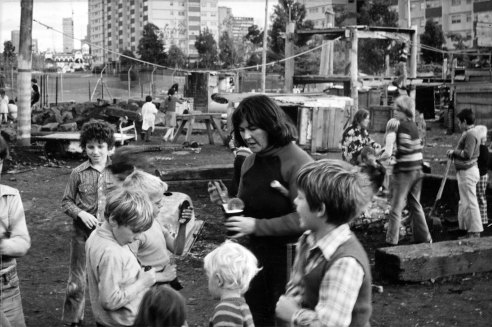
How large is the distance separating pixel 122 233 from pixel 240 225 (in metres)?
0.63

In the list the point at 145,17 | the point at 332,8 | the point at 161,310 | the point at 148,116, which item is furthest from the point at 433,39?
the point at 161,310

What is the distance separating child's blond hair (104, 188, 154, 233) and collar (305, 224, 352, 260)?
3.30 feet

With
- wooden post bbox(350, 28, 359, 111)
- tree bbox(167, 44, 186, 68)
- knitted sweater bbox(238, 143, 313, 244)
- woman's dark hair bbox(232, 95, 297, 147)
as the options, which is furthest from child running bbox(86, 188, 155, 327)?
tree bbox(167, 44, 186, 68)

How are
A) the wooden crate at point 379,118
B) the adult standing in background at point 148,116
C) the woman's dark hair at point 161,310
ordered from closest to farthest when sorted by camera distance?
the woman's dark hair at point 161,310 → the adult standing in background at point 148,116 → the wooden crate at point 379,118

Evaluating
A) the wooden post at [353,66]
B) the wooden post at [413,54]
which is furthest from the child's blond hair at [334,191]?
the wooden post at [413,54]

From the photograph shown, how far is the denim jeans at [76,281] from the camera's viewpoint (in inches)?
209

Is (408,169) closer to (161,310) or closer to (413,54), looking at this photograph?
(161,310)

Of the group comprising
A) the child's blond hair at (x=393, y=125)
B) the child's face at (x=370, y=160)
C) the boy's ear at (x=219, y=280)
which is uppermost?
the child's blond hair at (x=393, y=125)

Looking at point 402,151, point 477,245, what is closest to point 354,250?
point 477,245

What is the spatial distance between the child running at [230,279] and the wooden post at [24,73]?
49.1 ft

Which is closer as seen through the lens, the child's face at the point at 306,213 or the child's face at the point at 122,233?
the child's face at the point at 306,213

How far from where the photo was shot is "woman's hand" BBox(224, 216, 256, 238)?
3715 millimetres

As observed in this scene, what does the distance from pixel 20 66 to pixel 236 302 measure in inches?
595

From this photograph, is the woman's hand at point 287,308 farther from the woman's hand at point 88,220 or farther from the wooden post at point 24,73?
the wooden post at point 24,73
